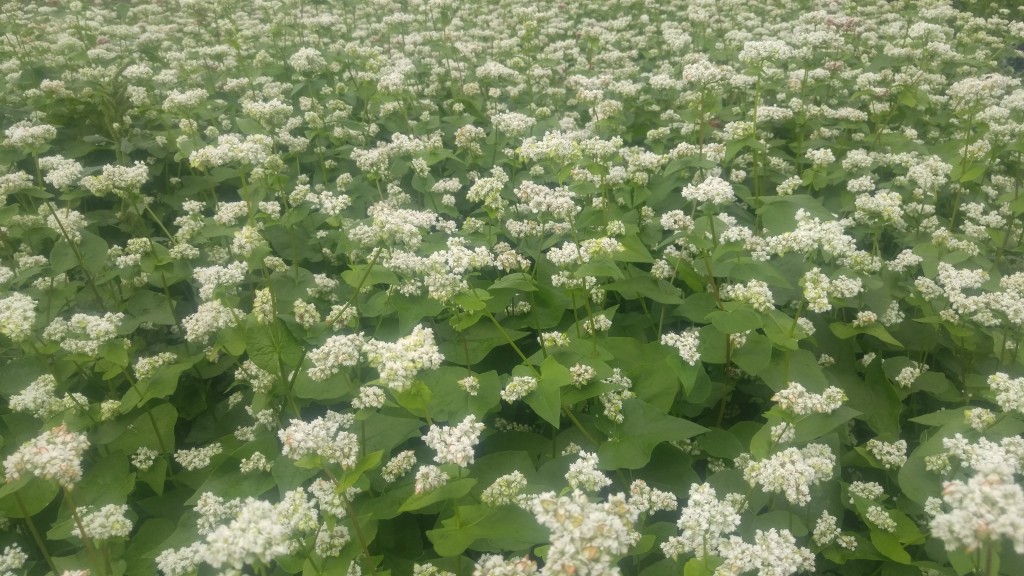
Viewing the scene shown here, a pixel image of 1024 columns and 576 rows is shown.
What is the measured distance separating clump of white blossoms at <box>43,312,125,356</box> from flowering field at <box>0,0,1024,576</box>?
1.3 inches

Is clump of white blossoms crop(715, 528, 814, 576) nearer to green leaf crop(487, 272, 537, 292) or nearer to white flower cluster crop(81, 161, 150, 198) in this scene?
green leaf crop(487, 272, 537, 292)

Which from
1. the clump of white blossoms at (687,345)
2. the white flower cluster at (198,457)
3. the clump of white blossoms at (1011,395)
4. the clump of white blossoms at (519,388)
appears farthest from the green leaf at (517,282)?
the clump of white blossoms at (1011,395)

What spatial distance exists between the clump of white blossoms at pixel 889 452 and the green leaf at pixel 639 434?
1446 millimetres

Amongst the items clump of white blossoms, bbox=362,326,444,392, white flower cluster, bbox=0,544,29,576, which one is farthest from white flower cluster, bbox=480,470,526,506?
white flower cluster, bbox=0,544,29,576

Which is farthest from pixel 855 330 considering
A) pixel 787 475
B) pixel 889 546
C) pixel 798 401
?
pixel 787 475

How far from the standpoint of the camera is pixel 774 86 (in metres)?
8.80

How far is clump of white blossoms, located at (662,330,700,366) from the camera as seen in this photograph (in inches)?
186

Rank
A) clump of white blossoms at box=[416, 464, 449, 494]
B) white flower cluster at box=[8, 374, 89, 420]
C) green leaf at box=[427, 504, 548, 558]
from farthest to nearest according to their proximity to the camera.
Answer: white flower cluster at box=[8, 374, 89, 420] < green leaf at box=[427, 504, 548, 558] < clump of white blossoms at box=[416, 464, 449, 494]

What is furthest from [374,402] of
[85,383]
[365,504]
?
[85,383]

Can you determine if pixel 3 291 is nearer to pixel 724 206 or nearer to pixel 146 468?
pixel 146 468

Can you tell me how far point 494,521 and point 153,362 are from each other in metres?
3.55

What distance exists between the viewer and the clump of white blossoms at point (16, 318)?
4.78m

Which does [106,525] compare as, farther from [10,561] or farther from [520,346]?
[520,346]

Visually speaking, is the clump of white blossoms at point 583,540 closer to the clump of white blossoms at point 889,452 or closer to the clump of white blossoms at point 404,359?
the clump of white blossoms at point 404,359
